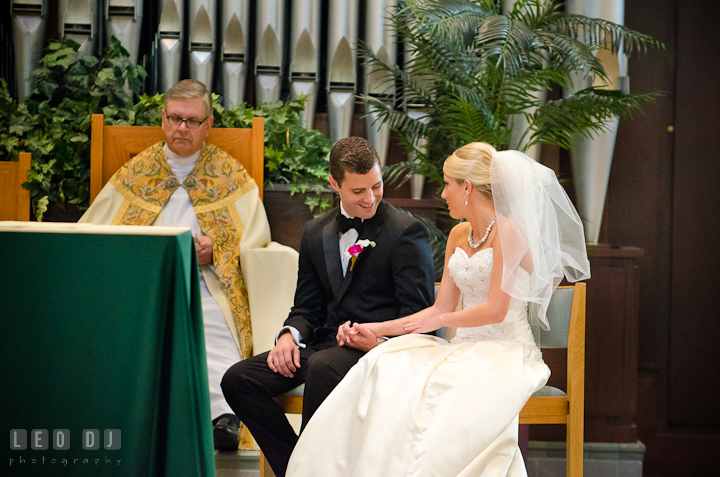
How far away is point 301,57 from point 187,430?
305 centimetres

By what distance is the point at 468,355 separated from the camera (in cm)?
224

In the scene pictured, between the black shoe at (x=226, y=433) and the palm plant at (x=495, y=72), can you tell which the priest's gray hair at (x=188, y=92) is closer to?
the palm plant at (x=495, y=72)

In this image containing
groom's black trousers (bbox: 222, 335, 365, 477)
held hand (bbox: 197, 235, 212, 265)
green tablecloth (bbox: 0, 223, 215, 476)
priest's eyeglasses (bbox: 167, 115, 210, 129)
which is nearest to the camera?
green tablecloth (bbox: 0, 223, 215, 476)

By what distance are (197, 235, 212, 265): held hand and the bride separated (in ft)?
4.17

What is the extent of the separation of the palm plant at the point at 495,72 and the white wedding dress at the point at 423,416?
1.64 meters

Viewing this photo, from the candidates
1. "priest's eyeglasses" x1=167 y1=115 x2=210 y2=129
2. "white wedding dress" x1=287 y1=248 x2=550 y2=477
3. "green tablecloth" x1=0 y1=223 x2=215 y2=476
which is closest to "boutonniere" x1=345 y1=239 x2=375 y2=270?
"white wedding dress" x1=287 y1=248 x2=550 y2=477

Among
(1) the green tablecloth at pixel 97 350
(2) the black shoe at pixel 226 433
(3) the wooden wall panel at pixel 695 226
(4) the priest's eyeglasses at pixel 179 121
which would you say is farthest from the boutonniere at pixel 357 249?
(3) the wooden wall panel at pixel 695 226

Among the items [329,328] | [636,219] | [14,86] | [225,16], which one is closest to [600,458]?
[636,219]

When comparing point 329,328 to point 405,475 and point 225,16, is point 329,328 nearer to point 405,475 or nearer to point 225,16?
point 405,475

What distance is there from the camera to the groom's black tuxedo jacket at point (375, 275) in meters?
2.54

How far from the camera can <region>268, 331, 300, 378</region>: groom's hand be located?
2432mm

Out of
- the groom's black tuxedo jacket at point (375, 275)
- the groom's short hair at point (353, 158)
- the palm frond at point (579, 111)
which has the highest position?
the palm frond at point (579, 111)

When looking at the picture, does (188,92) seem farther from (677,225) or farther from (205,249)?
(677,225)

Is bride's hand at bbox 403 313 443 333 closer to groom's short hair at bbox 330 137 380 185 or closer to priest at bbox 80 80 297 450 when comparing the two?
groom's short hair at bbox 330 137 380 185
